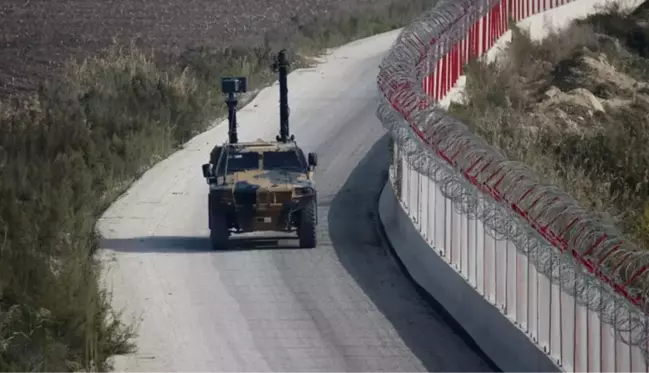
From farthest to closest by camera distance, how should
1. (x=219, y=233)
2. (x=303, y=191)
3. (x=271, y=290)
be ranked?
(x=219, y=233)
(x=303, y=191)
(x=271, y=290)

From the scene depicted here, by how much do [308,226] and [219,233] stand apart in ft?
3.84

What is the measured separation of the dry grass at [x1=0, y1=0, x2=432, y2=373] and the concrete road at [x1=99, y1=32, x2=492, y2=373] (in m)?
0.46

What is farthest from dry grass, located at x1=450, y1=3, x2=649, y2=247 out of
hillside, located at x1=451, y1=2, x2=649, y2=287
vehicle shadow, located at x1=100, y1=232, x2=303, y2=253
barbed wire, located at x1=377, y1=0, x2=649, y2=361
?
vehicle shadow, located at x1=100, y1=232, x2=303, y2=253

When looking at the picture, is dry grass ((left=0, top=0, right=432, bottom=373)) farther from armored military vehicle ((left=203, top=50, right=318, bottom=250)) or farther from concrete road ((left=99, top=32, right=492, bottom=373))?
armored military vehicle ((left=203, top=50, right=318, bottom=250))

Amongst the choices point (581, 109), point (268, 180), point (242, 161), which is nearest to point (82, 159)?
point (242, 161)

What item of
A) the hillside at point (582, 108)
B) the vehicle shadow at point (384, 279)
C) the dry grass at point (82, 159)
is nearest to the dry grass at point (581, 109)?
the hillside at point (582, 108)

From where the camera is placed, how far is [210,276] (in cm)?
2111

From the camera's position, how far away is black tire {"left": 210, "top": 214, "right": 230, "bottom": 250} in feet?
72.9

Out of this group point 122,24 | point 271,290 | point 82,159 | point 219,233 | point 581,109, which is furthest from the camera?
point 122,24

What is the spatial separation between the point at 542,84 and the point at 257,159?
57.8 feet

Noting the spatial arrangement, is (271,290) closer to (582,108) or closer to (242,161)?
(242,161)

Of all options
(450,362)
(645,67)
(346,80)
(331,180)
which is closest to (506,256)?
(450,362)

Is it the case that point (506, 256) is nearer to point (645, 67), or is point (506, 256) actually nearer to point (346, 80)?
point (346, 80)

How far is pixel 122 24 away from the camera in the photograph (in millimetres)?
55000
